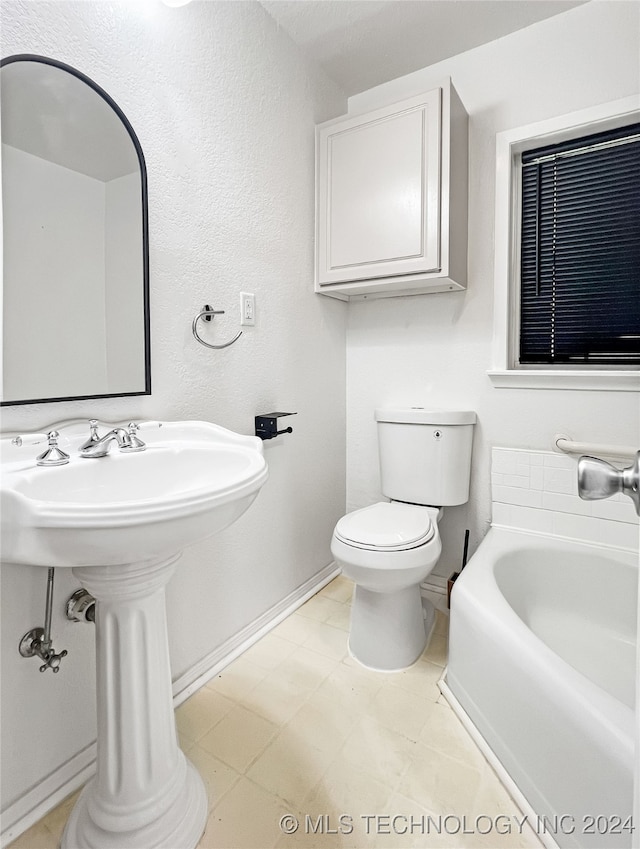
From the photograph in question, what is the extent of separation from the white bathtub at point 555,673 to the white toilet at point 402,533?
0.59ft

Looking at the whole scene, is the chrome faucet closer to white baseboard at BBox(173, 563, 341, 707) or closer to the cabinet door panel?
white baseboard at BBox(173, 563, 341, 707)

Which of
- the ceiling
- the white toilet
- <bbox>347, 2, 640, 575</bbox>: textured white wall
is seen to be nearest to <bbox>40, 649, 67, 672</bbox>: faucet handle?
the white toilet

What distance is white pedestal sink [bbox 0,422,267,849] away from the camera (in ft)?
2.75

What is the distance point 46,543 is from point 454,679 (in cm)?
125

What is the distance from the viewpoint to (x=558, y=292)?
1.80 m

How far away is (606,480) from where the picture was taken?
49 cm

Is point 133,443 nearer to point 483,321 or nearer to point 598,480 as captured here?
point 598,480

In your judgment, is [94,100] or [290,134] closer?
[94,100]

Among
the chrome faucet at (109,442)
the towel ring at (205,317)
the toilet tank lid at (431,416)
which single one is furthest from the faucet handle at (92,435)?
the toilet tank lid at (431,416)

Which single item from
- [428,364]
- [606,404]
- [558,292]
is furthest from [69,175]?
[606,404]

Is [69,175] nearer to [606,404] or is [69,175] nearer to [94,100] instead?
[94,100]

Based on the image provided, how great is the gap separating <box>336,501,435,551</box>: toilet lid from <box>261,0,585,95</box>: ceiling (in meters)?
1.83

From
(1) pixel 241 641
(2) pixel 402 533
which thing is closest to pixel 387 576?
(2) pixel 402 533

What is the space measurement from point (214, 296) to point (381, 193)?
0.82 m
